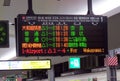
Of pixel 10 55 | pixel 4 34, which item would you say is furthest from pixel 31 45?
pixel 10 55

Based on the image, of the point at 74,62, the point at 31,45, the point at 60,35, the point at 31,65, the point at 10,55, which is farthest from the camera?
the point at 10,55

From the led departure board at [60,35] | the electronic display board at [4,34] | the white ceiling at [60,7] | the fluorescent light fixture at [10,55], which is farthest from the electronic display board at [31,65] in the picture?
the led departure board at [60,35]

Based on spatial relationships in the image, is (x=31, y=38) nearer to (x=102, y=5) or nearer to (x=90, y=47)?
(x=90, y=47)

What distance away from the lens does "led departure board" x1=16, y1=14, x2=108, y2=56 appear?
6934mm

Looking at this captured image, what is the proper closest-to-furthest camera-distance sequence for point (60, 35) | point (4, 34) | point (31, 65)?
point (60, 35) → point (4, 34) → point (31, 65)

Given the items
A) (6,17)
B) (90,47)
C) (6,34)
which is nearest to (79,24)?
(90,47)

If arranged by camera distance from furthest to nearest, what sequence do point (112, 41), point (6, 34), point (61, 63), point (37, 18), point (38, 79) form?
point (38, 79) < point (61, 63) < point (112, 41) < point (6, 34) < point (37, 18)

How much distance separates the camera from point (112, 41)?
37.4ft

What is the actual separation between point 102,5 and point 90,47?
8.58 feet

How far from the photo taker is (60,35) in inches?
281

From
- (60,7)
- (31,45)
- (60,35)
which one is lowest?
(31,45)

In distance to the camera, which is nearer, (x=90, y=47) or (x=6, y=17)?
(x=90, y=47)

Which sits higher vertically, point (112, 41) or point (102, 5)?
point (102, 5)

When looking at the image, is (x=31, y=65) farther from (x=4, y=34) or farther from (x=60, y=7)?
(x=4, y=34)
